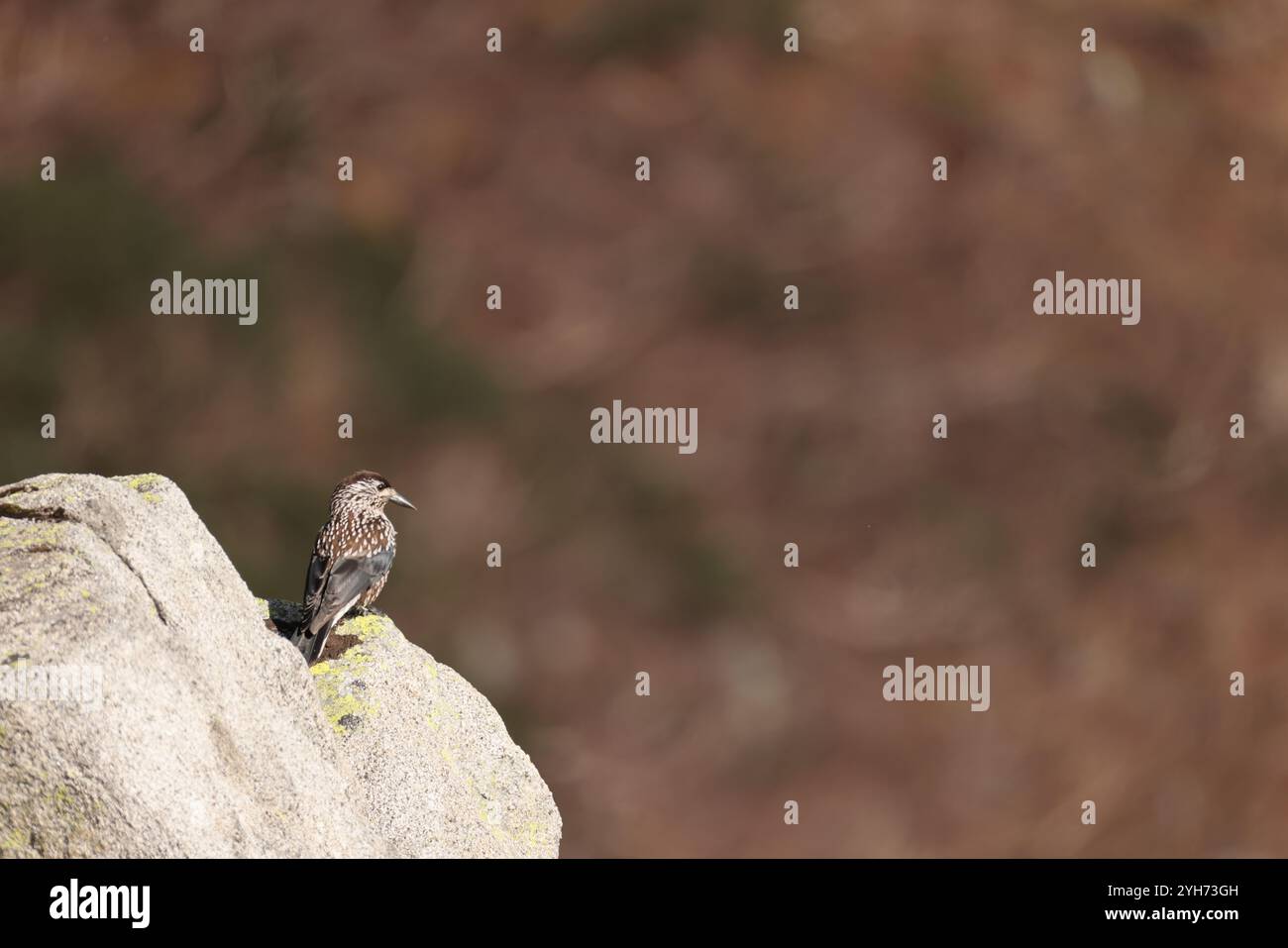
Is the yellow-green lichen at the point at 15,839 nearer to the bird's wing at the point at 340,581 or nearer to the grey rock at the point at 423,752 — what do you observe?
the grey rock at the point at 423,752

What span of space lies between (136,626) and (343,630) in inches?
123

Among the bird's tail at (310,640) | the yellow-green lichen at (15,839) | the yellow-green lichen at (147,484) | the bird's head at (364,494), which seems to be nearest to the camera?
the yellow-green lichen at (15,839)

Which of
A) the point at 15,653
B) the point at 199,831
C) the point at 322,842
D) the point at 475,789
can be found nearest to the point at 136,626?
the point at 15,653

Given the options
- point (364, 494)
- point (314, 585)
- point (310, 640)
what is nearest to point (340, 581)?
point (314, 585)

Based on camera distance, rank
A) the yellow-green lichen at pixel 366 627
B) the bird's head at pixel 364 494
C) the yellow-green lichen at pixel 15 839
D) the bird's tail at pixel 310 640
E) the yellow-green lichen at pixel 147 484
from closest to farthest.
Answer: the yellow-green lichen at pixel 15 839 → the yellow-green lichen at pixel 147 484 → the bird's tail at pixel 310 640 → the yellow-green lichen at pixel 366 627 → the bird's head at pixel 364 494

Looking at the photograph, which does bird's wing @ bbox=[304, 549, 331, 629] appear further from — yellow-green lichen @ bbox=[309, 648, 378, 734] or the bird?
yellow-green lichen @ bbox=[309, 648, 378, 734]

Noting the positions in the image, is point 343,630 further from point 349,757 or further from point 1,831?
point 1,831

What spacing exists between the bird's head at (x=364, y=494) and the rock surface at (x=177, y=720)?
197 centimetres

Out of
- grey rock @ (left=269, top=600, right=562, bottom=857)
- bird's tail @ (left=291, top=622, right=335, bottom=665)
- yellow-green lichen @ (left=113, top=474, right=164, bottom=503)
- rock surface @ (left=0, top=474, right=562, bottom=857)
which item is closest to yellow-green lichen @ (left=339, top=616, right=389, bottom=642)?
grey rock @ (left=269, top=600, right=562, bottom=857)

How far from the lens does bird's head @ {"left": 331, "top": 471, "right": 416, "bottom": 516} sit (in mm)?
9234

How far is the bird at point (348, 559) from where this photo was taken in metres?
7.66

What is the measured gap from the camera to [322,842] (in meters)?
5.48

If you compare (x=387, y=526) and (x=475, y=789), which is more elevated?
(x=387, y=526)

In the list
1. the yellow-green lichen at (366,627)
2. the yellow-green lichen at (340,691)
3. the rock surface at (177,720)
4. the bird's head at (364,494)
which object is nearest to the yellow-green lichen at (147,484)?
the rock surface at (177,720)
